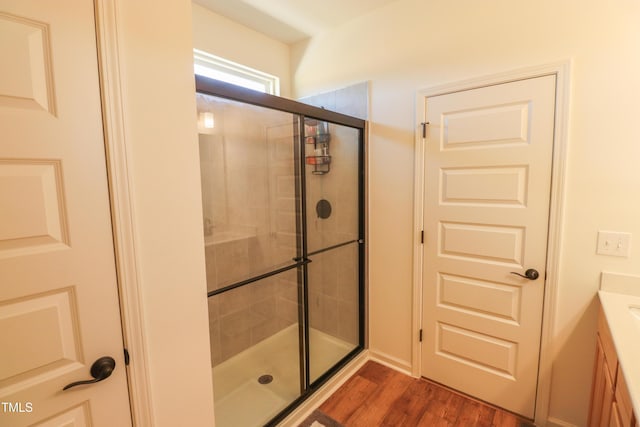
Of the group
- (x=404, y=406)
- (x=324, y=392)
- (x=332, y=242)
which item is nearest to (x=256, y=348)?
(x=324, y=392)

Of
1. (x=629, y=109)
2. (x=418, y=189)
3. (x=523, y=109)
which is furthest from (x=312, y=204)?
(x=629, y=109)

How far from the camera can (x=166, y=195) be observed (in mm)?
1029

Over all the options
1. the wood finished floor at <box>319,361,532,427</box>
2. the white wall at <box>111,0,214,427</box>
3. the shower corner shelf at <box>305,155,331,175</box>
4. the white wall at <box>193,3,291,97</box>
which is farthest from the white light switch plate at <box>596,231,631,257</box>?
the white wall at <box>193,3,291,97</box>

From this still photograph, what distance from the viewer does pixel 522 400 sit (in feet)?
5.88

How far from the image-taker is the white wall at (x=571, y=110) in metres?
1.43

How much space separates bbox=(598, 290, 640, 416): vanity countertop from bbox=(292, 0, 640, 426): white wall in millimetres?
137

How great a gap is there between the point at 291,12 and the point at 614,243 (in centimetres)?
253

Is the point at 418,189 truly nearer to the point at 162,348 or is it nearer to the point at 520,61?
the point at 520,61

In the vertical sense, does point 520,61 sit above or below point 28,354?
above

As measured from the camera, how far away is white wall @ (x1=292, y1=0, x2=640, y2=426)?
143cm

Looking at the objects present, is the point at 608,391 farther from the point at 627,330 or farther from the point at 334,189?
the point at 334,189

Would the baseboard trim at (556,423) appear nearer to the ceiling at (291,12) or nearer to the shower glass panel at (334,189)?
the shower glass panel at (334,189)

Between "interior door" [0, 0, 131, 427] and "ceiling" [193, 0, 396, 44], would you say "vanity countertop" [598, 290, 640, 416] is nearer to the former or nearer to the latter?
"interior door" [0, 0, 131, 427]

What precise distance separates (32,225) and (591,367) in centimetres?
257
